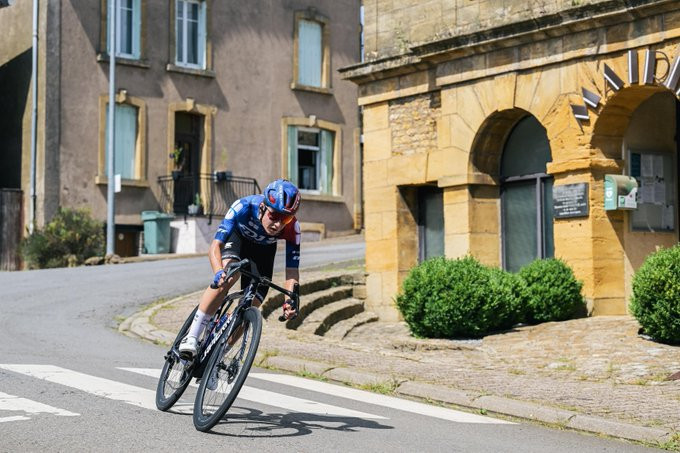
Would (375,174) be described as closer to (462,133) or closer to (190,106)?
(462,133)

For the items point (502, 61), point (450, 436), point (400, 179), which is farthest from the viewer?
point (400, 179)

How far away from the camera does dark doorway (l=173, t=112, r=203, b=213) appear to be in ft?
96.5

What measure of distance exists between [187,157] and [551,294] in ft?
59.0

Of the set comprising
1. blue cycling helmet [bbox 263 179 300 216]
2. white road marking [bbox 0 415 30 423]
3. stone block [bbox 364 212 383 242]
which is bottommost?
white road marking [bbox 0 415 30 423]

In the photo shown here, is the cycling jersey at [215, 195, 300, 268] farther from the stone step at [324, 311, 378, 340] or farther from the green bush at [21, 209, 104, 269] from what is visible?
the green bush at [21, 209, 104, 269]

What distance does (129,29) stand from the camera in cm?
2892

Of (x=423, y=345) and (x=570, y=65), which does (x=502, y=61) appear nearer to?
(x=570, y=65)

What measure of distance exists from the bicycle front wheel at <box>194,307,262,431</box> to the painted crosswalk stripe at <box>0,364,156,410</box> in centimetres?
94

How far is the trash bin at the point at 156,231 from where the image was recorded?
27.8 metres

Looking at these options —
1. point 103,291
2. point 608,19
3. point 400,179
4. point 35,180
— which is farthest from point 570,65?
point 35,180

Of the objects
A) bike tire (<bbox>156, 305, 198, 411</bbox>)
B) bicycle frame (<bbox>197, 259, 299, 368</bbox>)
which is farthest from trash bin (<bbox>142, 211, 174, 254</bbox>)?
bicycle frame (<bbox>197, 259, 299, 368</bbox>)

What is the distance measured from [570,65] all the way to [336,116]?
1853 centimetres

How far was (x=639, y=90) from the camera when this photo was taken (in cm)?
1414

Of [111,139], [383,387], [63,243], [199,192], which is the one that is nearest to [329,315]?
[383,387]
